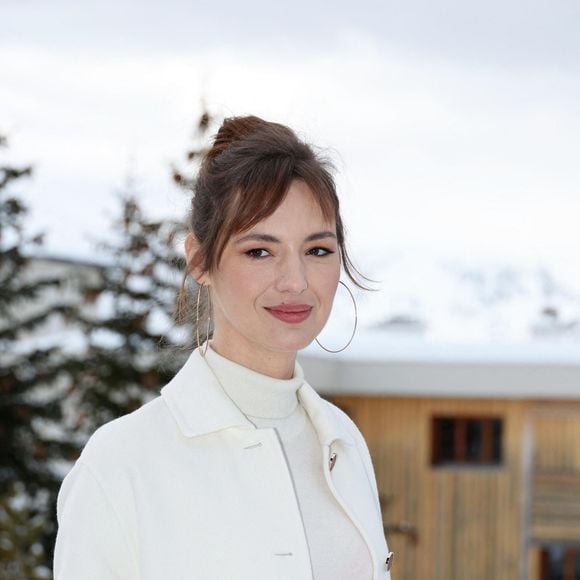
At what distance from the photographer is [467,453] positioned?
1325 centimetres

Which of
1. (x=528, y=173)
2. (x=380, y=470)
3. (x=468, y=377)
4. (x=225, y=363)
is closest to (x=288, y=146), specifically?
(x=225, y=363)

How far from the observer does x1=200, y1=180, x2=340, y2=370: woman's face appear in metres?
1.87

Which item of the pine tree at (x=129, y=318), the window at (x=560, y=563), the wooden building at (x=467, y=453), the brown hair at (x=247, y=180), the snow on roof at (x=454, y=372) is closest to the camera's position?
the brown hair at (x=247, y=180)

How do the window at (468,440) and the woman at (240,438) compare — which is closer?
the woman at (240,438)

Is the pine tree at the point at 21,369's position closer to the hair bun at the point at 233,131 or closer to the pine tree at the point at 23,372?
the pine tree at the point at 23,372

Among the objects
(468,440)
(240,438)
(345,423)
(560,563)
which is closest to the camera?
(240,438)

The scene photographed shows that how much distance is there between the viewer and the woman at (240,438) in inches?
69.5

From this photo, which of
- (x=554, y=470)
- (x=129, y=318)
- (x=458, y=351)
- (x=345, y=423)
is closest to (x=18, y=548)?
(x=129, y=318)

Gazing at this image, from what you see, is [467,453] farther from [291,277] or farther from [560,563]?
[291,277]

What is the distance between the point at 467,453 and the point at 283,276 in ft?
38.3

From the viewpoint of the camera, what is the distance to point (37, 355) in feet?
37.7

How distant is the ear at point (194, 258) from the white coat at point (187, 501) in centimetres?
14

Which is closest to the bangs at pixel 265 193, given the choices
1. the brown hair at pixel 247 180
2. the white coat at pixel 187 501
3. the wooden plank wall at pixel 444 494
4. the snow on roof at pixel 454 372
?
the brown hair at pixel 247 180

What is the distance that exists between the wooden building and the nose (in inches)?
420
